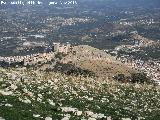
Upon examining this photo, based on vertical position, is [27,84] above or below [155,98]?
above

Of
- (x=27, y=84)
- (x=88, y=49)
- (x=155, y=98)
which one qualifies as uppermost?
(x=27, y=84)

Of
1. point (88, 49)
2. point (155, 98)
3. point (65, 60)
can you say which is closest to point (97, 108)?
point (155, 98)

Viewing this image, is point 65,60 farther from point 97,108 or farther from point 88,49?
point 97,108

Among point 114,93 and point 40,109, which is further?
point 114,93

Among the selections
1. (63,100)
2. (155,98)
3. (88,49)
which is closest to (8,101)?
(63,100)

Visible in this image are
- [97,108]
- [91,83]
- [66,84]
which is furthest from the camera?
[91,83]

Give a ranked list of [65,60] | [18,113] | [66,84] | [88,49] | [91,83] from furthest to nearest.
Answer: [88,49]
[65,60]
[91,83]
[66,84]
[18,113]

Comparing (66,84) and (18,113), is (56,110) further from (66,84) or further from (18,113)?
(66,84)
